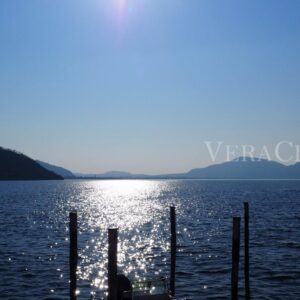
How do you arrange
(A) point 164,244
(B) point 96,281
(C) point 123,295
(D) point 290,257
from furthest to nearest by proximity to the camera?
(A) point 164,244 → (D) point 290,257 → (B) point 96,281 → (C) point 123,295

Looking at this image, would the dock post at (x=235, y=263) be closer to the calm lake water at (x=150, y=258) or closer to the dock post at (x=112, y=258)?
the calm lake water at (x=150, y=258)

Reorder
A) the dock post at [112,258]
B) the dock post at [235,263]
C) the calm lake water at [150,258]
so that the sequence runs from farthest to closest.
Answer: the calm lake water at [150,258], the dock post at [235,263], the dock post at [112,258]

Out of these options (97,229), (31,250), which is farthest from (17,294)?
(97,229)

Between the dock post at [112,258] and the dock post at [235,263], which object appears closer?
the dock post at [112,258]

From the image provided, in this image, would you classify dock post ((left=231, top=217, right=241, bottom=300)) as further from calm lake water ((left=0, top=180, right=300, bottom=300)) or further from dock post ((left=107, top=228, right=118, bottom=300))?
dock post ((left=107, top=228, right=118, bottom=300))

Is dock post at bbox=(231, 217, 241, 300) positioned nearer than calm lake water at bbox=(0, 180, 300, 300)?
Yes

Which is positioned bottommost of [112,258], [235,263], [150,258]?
[150,258]

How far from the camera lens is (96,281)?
30281mm

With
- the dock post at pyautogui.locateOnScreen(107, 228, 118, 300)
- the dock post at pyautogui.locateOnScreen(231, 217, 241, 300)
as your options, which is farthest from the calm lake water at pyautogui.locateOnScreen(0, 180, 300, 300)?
the dock post at pyautogui.locateOnScreen(107, 228, 118, 300)

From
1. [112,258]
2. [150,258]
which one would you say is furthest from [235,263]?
[150,258]

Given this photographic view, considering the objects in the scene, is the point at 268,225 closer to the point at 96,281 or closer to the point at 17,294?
the point at 96,281

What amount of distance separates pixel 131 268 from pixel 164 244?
39.6 feet

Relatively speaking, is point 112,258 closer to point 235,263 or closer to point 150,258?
point 235,263

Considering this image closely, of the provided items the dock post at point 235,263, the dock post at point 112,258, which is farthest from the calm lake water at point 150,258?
the dock post at point 112,258
